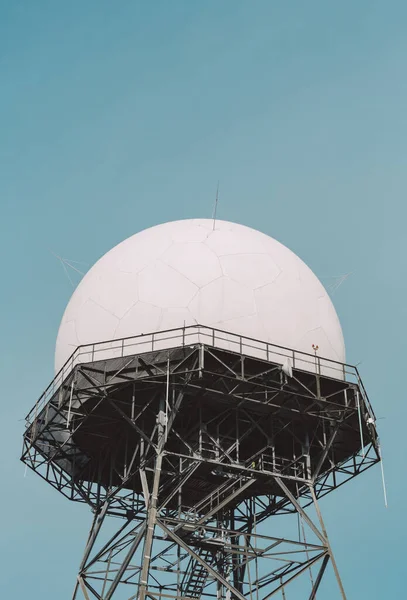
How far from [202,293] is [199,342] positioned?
2.22 meters

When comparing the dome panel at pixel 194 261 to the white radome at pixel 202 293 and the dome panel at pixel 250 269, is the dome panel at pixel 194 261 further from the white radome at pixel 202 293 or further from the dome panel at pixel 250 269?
the dome panel at pixel 250 269

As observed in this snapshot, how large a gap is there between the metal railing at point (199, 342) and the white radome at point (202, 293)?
32cm

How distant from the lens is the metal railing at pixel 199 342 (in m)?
36.5

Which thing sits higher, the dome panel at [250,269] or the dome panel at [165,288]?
the dome panel at [250,269]

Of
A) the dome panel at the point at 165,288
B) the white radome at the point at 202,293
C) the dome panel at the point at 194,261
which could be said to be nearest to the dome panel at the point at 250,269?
the white radome at the point at 202,293

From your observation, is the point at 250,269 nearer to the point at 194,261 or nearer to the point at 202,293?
the point at 194,261

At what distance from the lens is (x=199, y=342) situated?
35938mm

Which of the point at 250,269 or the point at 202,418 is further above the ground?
the point at 250,269

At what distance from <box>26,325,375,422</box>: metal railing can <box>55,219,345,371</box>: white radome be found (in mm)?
322

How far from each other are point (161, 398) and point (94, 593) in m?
6.87

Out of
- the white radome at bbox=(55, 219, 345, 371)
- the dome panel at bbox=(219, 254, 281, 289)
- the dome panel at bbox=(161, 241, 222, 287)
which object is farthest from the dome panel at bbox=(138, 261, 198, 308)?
the dome panel at bbox=(219, 254, 281, 289)

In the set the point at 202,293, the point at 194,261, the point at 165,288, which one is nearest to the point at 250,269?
the point at 194,261

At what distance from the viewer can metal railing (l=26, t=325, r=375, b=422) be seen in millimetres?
36469

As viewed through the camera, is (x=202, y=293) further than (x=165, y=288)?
No
